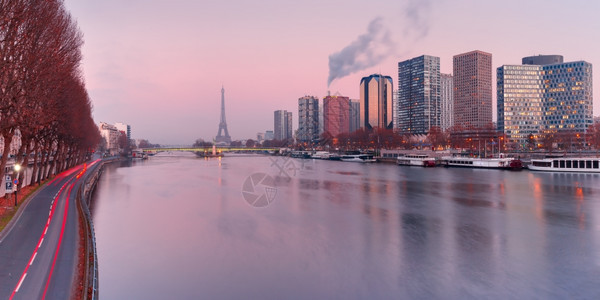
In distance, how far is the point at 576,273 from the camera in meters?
19.2

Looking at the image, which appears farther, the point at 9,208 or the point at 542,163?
the point at 542,163

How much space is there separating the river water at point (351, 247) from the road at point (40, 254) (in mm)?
2681

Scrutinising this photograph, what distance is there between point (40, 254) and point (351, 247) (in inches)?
693

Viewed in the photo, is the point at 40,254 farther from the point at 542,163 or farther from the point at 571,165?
the point at 542,163

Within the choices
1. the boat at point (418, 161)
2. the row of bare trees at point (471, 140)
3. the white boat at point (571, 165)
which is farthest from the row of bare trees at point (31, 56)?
the row of bare trees at point (471, 140)

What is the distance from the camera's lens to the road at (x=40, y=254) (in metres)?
12.9

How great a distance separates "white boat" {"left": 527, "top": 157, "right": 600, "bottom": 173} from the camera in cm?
7381

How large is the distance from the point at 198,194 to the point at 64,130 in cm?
1829

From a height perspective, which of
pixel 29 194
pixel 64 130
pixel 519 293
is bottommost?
pixel 519 293

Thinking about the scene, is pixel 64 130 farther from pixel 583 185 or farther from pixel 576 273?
pixel 583 185

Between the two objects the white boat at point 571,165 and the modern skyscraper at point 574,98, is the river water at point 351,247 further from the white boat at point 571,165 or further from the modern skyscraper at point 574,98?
the modern skyscraper at point 574,98

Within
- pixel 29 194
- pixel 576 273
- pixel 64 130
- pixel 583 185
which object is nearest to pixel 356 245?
pixel 576 273

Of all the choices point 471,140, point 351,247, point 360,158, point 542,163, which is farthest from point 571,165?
point 471,140

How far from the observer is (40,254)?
16.1 meters
